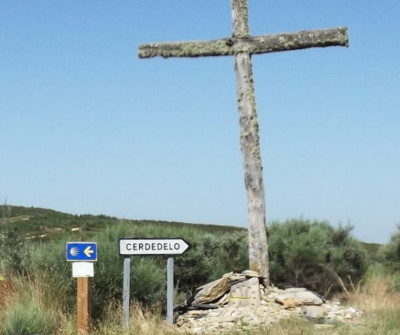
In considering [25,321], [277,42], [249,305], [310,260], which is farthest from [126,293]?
[277,42]

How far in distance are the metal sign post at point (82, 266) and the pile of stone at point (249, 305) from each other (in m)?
1.83

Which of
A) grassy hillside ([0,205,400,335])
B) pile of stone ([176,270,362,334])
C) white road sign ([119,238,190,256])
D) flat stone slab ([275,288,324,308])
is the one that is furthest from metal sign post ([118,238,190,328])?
flat stone slab ([275,288,324,308])

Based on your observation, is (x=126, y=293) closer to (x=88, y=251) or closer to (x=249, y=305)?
(x=88, y=251)

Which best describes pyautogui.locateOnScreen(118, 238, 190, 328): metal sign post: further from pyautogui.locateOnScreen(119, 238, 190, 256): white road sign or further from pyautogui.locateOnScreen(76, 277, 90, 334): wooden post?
pyautogui.locateOnScreen(76, 277, 90, 334): wooden post

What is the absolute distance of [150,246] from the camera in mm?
13211

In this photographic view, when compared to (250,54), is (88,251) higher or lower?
lower

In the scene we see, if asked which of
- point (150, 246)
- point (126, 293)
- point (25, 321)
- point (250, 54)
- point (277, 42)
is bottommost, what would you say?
point (25, 321)

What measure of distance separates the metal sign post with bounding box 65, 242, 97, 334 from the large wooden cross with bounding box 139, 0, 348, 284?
13.1ft

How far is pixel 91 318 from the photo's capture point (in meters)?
12.9

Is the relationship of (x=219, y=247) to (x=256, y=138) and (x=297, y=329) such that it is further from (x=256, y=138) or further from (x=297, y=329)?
(x=297, y=329)

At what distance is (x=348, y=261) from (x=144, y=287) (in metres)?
6.17

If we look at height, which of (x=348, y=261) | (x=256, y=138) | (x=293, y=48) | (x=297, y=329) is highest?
(x=293, y=48)

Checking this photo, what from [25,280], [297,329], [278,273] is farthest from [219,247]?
[297,329]

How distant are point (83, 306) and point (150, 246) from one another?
1487 millimetres
